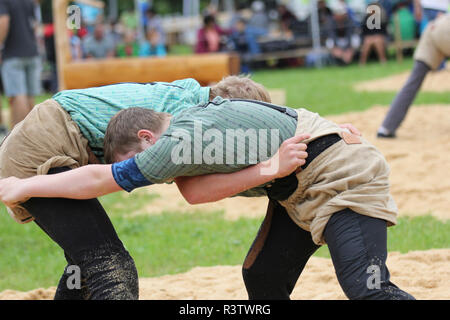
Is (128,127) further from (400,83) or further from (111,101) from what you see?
(400,83)

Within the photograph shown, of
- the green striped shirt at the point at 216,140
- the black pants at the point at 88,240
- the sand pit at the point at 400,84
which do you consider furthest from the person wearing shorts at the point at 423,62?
the black pants at the point at 88,240

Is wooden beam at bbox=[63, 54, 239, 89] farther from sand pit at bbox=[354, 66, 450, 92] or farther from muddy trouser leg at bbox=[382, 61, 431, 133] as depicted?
sand pit at bbox=[354, 66, 450, 92]

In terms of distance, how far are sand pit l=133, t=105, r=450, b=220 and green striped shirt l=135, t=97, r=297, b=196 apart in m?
3.08

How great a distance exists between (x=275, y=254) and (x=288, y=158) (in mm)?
627

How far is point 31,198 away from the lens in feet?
8.24

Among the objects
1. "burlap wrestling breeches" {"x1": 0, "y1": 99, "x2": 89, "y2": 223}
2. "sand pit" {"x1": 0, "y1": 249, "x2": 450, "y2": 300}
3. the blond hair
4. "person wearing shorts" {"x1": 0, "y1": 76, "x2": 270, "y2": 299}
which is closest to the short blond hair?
"person wearing shorts" {"x1": 0, "y1": 76, "x2": 270, "y2": 299}

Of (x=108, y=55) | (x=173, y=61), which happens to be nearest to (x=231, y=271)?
(x=173, y=61)

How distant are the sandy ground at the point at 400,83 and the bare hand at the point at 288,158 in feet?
31.4

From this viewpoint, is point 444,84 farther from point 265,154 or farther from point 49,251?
point 265,154

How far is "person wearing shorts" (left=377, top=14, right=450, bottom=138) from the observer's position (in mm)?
6921

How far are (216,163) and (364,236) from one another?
0.61 m

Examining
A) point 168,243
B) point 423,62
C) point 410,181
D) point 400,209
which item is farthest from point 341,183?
point 423,62

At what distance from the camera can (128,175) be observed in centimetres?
227

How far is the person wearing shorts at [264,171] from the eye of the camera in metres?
2.27
